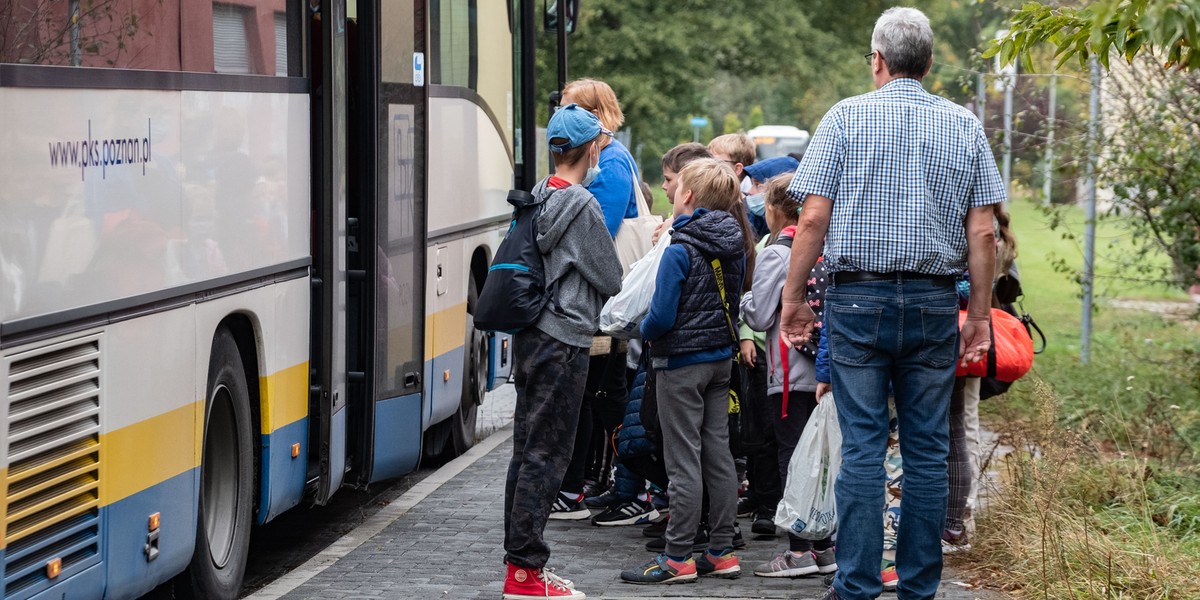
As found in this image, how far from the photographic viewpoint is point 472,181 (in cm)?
920

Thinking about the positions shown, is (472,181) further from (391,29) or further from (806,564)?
(806,564)

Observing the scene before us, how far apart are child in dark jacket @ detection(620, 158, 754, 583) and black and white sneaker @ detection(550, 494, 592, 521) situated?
1310mm

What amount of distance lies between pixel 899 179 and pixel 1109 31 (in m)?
1.22

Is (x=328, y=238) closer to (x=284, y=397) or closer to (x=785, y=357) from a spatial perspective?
(x=284, y=397)

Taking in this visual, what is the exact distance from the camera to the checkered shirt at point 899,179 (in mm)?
5074

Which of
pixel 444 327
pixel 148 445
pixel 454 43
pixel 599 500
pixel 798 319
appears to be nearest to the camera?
pixel 148 445

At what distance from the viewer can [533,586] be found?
5816 mm

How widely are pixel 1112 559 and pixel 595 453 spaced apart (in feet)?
10.1

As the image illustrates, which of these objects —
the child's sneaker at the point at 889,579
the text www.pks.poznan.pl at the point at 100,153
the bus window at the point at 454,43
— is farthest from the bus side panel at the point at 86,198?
the bus window at the point at 454,43

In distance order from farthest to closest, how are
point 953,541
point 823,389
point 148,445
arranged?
1. point 953,541
2. point 823,389
3. point 148,445

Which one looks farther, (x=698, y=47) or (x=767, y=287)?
(x=698, y=47)

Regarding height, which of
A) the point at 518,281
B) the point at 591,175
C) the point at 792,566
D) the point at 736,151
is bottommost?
the point at 792,566

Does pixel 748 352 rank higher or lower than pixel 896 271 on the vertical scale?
lower

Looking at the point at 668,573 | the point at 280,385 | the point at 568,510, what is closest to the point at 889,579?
the point at 668,573
